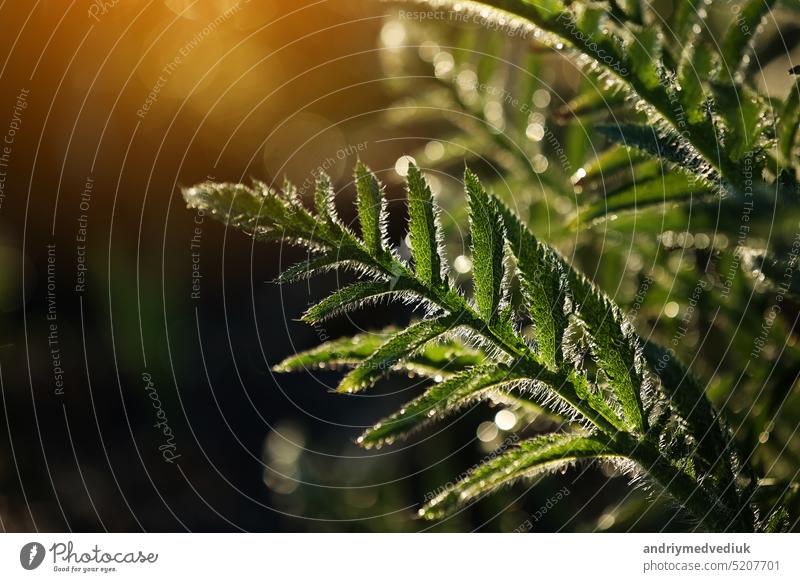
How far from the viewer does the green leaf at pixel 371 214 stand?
0.62 m

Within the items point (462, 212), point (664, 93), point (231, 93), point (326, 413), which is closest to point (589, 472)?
point (462, 212)

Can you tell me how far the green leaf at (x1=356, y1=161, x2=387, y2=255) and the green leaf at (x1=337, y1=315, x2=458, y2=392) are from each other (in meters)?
0.07

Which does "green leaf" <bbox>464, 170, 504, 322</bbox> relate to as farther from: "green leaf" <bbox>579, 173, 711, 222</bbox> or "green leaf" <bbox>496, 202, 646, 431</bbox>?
"green leaf" <bbox>579, 173, 711, 222</bbox>

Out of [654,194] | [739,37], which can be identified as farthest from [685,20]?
[654,194]

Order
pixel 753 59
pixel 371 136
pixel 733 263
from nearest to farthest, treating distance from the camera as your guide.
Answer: pixel 733 263, pixel 753 59, pixel 371 136

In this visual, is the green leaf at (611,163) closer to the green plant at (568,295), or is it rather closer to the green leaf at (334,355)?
the green plant at (568,295)

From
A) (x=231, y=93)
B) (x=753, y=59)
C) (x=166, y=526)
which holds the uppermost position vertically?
(x=231, y=93)

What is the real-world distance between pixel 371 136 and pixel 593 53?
1.40 m
